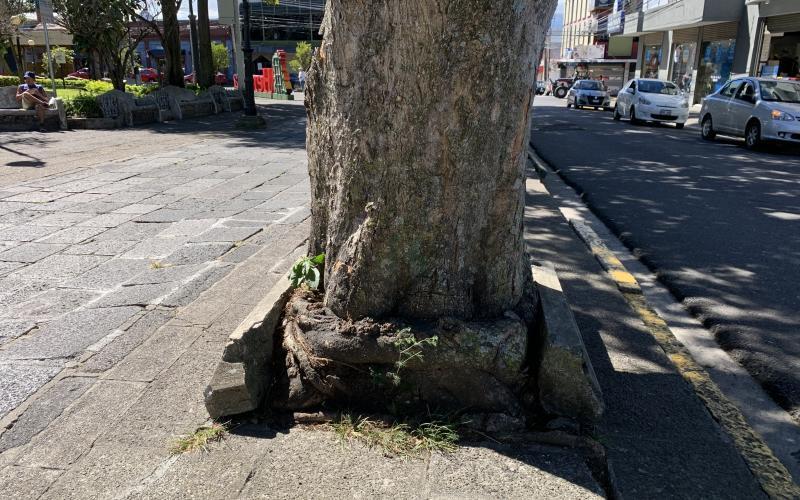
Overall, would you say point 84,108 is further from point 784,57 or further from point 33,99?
point 784,57

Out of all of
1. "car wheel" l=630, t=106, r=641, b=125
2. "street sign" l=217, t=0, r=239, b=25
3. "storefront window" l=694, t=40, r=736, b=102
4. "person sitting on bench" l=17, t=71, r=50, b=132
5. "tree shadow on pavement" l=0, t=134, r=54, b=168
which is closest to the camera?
"tree shadow on pavement" l=0, t=134, r=54, b=168

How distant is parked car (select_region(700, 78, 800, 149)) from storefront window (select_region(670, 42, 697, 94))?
15.0 m

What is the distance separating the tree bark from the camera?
2.63 metres

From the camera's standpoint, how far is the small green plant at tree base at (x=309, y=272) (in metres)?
3.19

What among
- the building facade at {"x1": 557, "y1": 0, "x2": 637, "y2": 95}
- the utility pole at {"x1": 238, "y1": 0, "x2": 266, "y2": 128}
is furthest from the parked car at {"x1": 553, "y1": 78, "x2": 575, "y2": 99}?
the utility pole at {"x1": 238, "y1": 0, "x2": 266, "y2": 128}

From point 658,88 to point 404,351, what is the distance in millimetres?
21395

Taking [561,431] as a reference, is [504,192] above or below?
above

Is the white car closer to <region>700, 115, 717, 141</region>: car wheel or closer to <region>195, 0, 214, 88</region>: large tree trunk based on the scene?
<region>700, 115, 717, 141</region>: car wheel

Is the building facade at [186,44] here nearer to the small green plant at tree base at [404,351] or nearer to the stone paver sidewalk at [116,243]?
the stone paver sidewalk at [116,243]

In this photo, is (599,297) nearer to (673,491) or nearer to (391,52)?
(673,491)

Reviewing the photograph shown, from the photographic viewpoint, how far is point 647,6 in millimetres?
34969

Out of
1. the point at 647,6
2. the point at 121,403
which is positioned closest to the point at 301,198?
the point at 121,403

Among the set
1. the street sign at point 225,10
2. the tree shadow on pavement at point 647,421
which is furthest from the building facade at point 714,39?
the tree shadow on pavement at point 647,421

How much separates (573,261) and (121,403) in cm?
410
